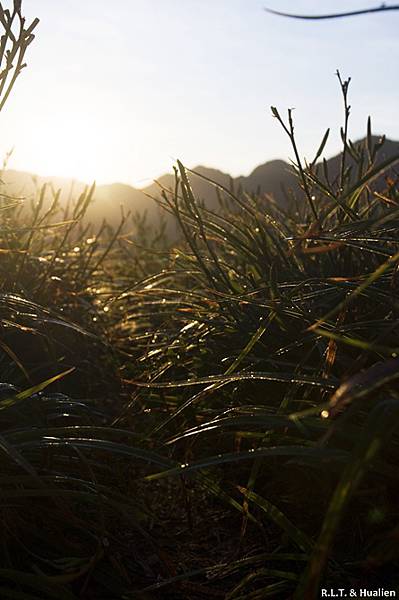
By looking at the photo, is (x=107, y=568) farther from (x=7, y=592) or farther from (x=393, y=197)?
(x=393, y=197)

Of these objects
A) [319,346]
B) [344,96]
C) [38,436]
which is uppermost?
[344,96]

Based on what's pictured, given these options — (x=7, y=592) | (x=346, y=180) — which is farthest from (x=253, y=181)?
(x=7, y=592)

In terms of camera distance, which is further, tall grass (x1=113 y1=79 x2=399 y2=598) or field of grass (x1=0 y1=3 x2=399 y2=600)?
field of grass (x1=0 y1=3 x2=399 y2=600)

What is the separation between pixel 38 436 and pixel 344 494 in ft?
2.31

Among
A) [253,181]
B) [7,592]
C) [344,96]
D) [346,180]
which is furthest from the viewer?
[253,181]

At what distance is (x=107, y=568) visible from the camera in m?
1.26

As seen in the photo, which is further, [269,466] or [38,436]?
[269,466]

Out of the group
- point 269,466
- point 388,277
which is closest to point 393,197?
point 388,277

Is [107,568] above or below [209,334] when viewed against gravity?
below

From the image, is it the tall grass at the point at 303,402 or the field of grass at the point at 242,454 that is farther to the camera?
the field of grass at the point at 242,454

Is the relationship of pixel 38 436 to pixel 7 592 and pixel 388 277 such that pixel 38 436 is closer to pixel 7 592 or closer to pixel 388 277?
pixel 7 592

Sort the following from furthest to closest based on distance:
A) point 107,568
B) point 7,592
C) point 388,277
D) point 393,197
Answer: point 393,197 → point 388,277 → point 107,568 → point 7,592

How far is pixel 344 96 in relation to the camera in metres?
1.77

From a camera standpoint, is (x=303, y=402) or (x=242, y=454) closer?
(x=242, y=454)
